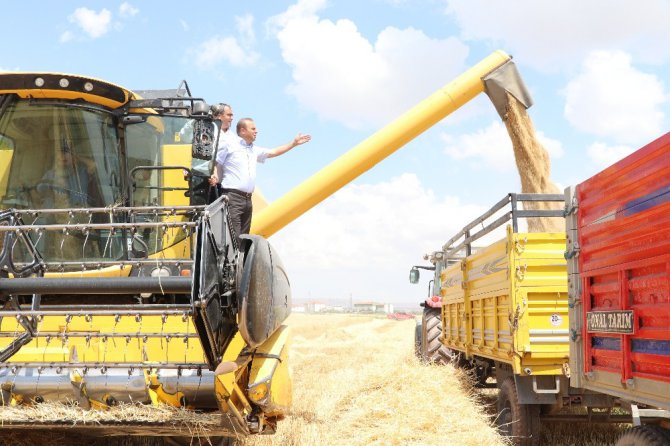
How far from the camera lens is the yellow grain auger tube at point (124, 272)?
372cm

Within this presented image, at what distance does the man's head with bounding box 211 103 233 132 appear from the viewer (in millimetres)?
4969

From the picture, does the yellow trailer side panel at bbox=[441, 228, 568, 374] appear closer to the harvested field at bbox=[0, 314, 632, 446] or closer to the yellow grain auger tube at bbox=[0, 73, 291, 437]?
the harvested field at bbox=[0, 314, 632, 446]

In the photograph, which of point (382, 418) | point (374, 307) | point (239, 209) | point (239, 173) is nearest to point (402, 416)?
point (382, 418)

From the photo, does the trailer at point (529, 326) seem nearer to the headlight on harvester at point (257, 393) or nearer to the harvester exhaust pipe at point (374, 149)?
the harvester exhaust pipe at point (374, 149)

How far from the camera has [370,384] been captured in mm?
7203

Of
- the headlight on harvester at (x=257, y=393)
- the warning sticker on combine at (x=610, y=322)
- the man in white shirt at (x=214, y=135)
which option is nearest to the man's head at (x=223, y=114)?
the man in white shirt at (x=214, y=135)

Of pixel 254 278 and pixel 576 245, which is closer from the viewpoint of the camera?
pixel 254 278

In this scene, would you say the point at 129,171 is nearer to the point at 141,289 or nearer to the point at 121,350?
the point at 121,350

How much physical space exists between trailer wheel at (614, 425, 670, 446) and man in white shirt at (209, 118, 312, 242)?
9.96ft

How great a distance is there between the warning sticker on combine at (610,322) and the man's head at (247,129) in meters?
2.90

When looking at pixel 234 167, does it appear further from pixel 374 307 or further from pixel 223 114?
pixel 374 307

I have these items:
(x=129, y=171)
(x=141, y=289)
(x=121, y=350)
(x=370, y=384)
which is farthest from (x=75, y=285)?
(x=370, y=384)

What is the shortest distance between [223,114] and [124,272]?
4.42 ft

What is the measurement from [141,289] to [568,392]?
3.29m
